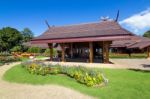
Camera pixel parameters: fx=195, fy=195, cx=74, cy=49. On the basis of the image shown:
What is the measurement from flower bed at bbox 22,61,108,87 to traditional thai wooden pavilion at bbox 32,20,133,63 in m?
10.2

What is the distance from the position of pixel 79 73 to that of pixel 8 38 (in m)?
50.7

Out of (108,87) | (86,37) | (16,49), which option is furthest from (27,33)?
(108,87)

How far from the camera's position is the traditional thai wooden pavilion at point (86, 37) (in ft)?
80.3

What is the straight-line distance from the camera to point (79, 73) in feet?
45.0

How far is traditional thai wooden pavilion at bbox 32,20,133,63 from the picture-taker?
24.5 m

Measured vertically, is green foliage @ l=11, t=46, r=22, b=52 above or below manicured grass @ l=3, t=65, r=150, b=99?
above

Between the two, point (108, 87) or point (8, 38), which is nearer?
point (108, 87)

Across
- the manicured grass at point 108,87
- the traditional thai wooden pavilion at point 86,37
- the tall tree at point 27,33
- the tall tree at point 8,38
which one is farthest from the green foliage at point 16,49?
the manicured grass at point 108,87

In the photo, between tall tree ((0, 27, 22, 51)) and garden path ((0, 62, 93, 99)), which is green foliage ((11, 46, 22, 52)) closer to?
tall tree ((0, 27, 22, 51))

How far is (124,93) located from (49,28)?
2386cm

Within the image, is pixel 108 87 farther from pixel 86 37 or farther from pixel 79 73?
pixel 86 37

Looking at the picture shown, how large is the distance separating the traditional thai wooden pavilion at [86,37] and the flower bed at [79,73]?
10169 mm

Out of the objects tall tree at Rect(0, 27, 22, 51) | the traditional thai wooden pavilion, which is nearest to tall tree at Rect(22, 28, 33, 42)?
tall tree at Rect(0, 27, 22, 51)

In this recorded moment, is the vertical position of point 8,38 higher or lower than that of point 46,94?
higher
